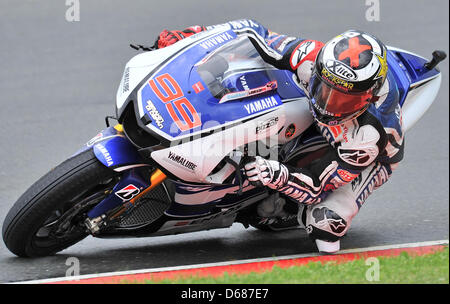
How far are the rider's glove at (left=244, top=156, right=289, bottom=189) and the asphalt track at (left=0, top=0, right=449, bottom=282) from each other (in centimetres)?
68

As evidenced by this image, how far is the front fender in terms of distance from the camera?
15.4 ft

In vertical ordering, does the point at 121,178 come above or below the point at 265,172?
above

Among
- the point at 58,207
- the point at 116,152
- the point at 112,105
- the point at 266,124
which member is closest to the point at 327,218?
the point at 266,124

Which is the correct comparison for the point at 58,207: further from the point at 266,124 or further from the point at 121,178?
the point at 266,124

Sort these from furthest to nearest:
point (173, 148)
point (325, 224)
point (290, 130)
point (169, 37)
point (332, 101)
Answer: point (325, 224)
point (169, 37)
point (290, 130)
point (332, 101)
point (173, 148)

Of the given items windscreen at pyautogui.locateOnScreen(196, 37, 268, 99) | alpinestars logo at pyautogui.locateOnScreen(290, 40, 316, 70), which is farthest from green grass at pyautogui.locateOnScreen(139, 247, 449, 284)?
alpinestars logo at pyautogui.locateOnScreen(290, 40, 316, 70)

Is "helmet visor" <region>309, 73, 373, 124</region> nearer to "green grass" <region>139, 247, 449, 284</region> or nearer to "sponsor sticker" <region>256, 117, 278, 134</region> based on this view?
"sponsor sticker" <region>256, 117, 278, 134</region>

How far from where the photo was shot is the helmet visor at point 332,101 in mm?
4809

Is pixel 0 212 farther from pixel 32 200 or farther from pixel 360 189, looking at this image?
pixel 360 189

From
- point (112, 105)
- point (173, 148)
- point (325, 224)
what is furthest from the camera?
point (112, 105)

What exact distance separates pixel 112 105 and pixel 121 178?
12.0 feet

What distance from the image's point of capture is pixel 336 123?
4.96 metres
